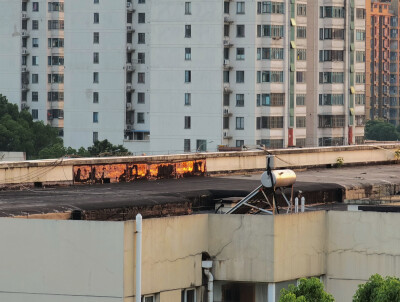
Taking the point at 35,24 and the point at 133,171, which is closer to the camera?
the point at 133,171

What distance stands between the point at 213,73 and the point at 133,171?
277 feet

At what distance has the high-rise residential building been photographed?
414 ft

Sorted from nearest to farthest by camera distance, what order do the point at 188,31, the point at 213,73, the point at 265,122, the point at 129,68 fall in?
the point at 188,31 < the point at 213,73 < the point at 265,122 < the point at 129,68

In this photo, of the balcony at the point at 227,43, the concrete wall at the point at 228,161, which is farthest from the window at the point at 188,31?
the concrete wall at the point at 228,161

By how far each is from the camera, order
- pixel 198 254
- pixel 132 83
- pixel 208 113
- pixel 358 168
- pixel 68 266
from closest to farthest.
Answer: pixel 68 266 < pixel 198 254 < pixel 358 168 < pixel 208 113 < pixel 132 83

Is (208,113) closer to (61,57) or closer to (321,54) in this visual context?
(321,54)

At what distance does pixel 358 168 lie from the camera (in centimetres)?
5528

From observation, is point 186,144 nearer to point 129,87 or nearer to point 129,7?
point 129,87

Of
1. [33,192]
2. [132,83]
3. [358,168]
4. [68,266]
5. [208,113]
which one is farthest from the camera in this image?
[132,83]

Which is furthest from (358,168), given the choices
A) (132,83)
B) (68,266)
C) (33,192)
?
(132,83)

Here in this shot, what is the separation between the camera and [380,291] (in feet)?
84.6

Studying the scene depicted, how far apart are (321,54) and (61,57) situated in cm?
4701

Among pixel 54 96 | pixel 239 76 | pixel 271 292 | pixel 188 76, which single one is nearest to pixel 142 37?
pixel 188 76

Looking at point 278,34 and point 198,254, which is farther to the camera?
point 278,34
